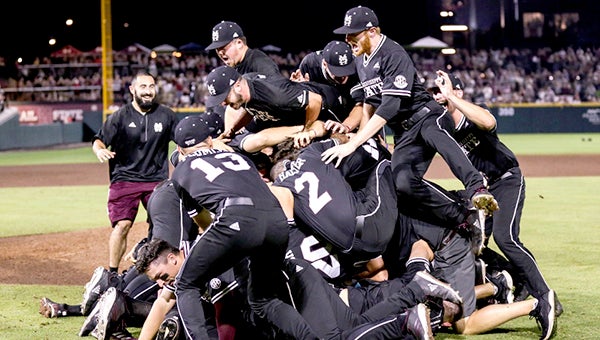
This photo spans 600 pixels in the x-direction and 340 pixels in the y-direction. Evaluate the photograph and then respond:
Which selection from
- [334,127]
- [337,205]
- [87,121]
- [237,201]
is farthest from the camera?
[87,121]

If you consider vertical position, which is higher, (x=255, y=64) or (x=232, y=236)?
(x=255, y=64)

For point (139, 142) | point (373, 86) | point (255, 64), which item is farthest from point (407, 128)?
point (139, 142)

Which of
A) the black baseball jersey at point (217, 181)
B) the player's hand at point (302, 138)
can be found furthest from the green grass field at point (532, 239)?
the player's hand at point (302, 138)

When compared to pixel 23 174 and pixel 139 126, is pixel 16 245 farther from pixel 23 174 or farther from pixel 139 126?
pixel 23 174

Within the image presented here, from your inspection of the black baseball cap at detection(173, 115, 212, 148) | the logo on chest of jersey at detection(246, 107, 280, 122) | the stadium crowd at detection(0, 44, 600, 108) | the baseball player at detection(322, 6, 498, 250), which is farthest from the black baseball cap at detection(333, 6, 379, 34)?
the stadium crowd at detection(0, 44, 600, 108)

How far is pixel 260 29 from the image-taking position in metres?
53.9

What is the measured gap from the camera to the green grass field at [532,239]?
7.23m

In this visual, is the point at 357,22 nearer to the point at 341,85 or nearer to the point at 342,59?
the point at 342,59

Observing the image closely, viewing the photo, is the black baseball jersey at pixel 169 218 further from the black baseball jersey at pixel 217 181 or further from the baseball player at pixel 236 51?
the baseball player at pixel 236 51

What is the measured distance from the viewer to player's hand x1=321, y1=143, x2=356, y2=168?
7016mm

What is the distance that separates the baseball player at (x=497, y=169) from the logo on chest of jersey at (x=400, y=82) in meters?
0.34

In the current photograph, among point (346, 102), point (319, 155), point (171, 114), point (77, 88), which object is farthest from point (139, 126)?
point (77, 88)

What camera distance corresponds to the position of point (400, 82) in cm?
762

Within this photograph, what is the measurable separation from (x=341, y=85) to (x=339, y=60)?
309mm
